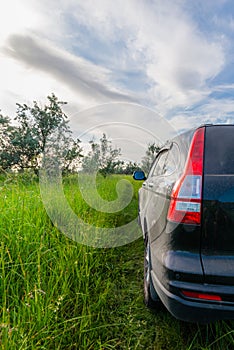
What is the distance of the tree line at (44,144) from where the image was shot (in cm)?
647

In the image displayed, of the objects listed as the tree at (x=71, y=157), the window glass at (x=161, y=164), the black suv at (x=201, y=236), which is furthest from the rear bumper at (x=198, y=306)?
the tree at (x=71, y=157)

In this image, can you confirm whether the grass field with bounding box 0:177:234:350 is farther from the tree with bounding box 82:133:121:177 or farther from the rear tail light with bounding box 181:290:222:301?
the tree with bounding box 82:133:121:177

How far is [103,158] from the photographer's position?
696cm

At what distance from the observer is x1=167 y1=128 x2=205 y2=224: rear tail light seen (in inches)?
52.6

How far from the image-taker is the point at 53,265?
7.65 ft

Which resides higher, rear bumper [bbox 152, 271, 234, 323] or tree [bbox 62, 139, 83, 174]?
tree [bbox 62, 139, 83, 174]

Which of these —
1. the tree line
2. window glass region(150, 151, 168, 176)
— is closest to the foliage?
the tree line

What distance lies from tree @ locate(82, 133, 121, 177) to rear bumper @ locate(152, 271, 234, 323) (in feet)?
16.7

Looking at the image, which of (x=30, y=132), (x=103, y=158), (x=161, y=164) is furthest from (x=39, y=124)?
(x=161, y=164)

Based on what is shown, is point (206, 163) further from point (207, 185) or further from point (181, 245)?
point (181, 245)

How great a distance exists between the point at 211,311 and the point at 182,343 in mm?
683

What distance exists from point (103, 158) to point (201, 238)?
5771 mm

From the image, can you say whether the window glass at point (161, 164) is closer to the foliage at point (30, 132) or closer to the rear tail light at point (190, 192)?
the rear tail light at point (190, 192)

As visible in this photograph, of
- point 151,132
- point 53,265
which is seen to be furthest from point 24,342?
point 151,132
